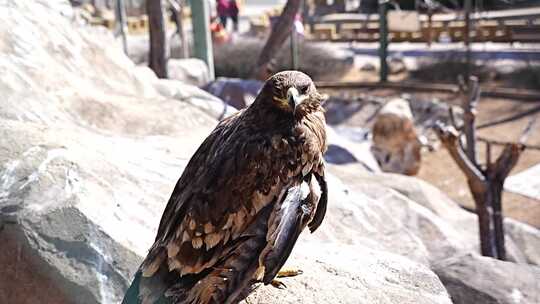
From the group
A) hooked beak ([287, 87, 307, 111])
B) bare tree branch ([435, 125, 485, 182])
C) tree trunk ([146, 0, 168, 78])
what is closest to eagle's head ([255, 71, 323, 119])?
hooked beak ([287, 87, 307, 111])

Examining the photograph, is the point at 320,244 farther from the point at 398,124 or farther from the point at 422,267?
the point at 398,124

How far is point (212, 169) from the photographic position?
2684mm

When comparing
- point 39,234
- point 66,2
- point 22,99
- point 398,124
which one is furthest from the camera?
point 398,124

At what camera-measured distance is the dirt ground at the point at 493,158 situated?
26.4 ft

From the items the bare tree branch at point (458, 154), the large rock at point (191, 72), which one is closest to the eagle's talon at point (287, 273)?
the bare tree branch at point (458, 154)

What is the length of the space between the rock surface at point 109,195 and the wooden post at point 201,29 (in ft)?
11.6

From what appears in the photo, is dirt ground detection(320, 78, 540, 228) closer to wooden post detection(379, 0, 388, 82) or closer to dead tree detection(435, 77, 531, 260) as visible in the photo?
wooden post detection(379, 0, 388, 82)

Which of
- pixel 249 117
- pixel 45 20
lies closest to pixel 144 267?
pixel 249 117

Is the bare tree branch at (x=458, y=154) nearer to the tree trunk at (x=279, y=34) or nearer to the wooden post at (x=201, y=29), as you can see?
the tree trunk at (x=279, y=34)

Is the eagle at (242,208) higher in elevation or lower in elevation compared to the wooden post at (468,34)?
higher

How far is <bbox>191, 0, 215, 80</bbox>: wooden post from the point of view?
9688 mm

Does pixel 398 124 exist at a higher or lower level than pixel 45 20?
lower

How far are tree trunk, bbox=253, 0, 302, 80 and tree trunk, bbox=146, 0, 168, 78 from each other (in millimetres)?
1171

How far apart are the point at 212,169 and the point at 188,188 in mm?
128
